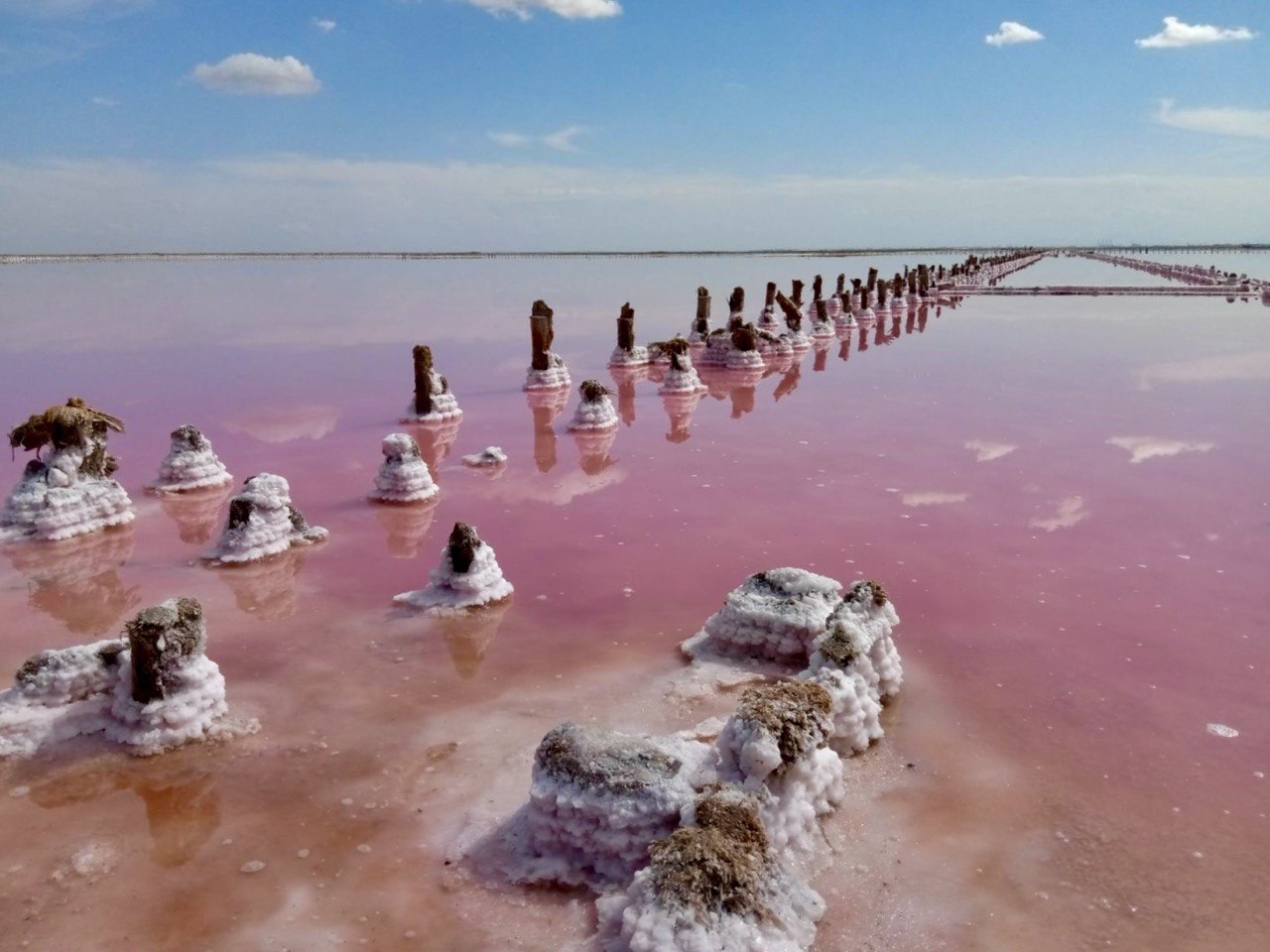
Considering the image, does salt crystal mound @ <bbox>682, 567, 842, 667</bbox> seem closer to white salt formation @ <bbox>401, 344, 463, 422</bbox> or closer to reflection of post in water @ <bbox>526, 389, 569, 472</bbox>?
reflection of post in water @ <bbox>526, 389, 569, 472</bbox>

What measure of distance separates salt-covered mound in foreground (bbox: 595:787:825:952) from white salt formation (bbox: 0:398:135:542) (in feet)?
36.4

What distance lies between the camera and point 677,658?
9117 mm

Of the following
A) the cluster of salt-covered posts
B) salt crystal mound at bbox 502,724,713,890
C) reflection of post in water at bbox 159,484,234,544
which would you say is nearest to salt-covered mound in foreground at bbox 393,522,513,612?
the cluster of salt-covered posts

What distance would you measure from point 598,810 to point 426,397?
1603cm

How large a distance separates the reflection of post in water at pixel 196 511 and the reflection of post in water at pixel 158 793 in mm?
6218

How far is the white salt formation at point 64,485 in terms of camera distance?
1287cm

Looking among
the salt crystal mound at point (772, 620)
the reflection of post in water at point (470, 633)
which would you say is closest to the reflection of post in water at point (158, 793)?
the reflection of post in water at point (470, 633)

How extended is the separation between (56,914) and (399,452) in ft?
31.3

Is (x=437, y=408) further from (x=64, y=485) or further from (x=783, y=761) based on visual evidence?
(x=783, y=761)

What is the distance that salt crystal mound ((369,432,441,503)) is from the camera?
573 inches

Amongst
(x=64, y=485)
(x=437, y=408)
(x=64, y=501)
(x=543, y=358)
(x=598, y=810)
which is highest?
(x=543, y=358)

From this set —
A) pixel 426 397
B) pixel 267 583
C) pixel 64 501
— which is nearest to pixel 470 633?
pixel 267 583

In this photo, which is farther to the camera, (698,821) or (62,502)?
(62,502)

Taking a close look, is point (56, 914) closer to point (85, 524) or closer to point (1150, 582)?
point (85, 524)
